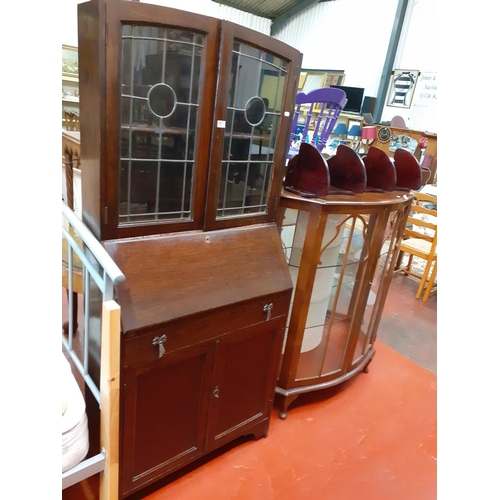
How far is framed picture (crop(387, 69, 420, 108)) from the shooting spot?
5.81 m

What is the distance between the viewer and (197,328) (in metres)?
1.29

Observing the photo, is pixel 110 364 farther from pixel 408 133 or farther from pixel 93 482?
pixel 408 133

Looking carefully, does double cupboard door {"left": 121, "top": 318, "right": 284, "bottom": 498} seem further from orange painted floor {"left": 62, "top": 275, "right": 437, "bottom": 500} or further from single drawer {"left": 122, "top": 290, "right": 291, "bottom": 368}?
orange painted floor {"left": 62, "top": 275, "right": 437, "bottom": 500}

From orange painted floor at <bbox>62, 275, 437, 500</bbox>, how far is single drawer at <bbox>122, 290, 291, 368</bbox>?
25.8 inches

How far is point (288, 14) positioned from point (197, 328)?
8.14 m

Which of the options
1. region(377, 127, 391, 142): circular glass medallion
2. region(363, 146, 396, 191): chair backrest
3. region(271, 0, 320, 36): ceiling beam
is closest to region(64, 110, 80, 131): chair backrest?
region(363, 146, 396, 191): chair backrest

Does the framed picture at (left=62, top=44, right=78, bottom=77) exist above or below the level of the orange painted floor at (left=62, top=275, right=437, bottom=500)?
above

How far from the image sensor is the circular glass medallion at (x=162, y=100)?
1.13m

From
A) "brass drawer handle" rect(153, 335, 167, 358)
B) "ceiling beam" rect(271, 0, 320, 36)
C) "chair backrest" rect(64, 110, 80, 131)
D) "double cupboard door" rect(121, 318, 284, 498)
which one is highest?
"ceiling beam" rect(271, 0, 320, 36)

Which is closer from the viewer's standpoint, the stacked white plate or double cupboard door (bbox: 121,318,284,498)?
the stacked white plate

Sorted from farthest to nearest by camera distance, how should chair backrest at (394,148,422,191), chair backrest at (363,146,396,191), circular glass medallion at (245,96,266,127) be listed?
chair backrest at (394,148,422,191) → chair backrest at (363,146,396,191) → circular glass medallion at (245,96,266,127)

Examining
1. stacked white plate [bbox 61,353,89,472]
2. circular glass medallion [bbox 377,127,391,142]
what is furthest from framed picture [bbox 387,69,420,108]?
stacked white plate [bbox 61,353,89,472]

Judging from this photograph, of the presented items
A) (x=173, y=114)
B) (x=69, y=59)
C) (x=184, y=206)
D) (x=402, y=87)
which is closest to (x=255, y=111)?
(x=173, y=114)

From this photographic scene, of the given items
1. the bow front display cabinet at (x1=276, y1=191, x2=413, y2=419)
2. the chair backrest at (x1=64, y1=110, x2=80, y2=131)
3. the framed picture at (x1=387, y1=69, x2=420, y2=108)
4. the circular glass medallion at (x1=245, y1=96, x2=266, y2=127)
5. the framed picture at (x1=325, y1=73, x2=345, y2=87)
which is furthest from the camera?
the framed picture at (x1=325, y1=73, x2=345, y2=87)
